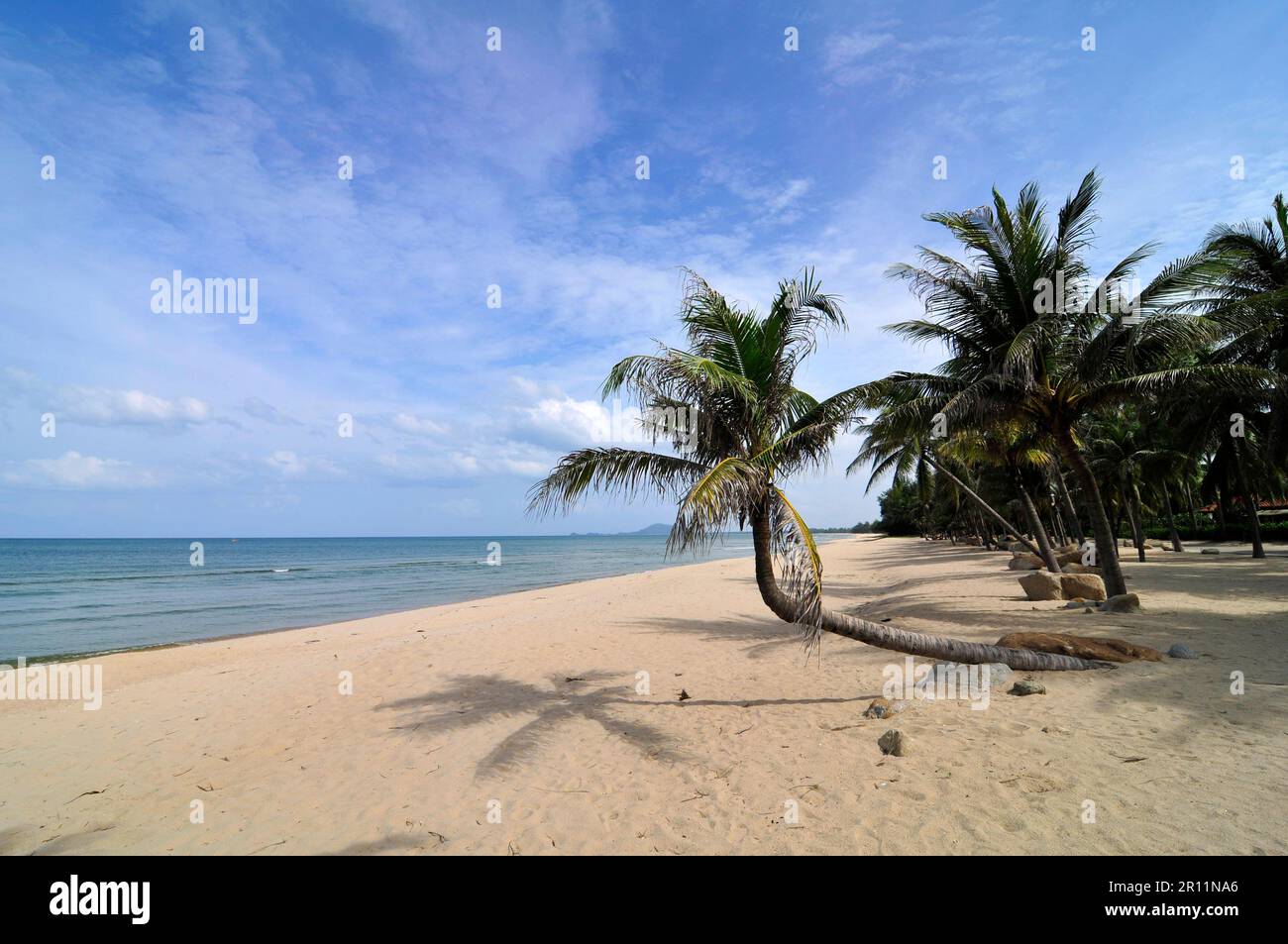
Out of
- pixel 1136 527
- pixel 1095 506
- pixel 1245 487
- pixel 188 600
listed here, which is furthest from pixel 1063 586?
pixel 188 600

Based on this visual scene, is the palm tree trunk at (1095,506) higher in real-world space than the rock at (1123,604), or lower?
higher

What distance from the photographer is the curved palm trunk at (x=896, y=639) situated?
23.7ft

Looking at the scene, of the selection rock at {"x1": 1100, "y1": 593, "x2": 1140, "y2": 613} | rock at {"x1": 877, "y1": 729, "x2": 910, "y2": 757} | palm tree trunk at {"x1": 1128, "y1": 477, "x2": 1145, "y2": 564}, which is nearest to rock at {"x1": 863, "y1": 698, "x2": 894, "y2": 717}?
rock at {"x1": 877, "y1": 729, "x2": 910, "y2": 757}

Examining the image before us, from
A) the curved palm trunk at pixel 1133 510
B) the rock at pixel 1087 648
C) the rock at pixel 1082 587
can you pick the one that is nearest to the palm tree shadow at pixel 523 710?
the rock at pixel 1087 648

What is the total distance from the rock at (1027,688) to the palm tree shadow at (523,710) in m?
4.16

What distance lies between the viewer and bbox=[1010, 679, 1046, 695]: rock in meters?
6.79

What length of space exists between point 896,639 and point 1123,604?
6.98 metres

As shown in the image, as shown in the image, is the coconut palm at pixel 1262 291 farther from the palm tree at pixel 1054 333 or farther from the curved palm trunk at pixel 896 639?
the curved palm trunk at pixel 896 639

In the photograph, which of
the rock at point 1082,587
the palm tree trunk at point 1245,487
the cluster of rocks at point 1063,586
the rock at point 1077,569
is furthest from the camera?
the palm tree trunk at point 1245,487

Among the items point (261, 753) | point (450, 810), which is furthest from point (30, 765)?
point (450, 810)

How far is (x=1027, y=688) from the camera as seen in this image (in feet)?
22.4

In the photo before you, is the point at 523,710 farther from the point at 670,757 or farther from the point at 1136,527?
the point at 1136,527

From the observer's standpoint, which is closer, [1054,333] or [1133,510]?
[1054,333]

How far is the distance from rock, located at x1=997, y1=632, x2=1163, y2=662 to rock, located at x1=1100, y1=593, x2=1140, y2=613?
3745 millimetres
